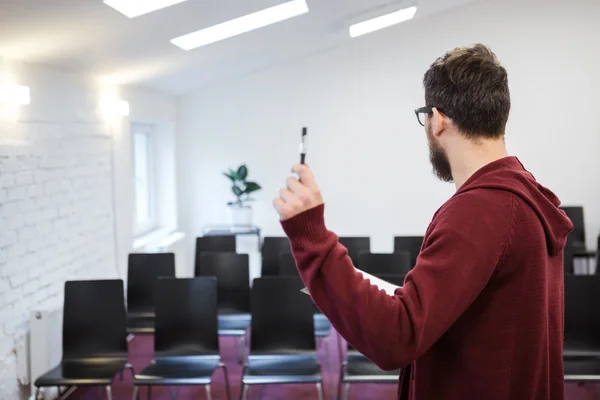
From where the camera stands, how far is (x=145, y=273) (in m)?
5.03

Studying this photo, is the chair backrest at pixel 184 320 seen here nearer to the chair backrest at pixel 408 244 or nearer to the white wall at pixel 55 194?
the white wall at pixel 55 194

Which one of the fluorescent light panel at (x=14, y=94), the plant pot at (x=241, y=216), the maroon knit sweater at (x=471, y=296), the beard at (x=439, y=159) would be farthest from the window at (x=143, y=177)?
the maroon knit sweater at (x=471, y=296)

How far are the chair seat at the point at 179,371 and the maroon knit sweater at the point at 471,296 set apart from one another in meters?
2.61

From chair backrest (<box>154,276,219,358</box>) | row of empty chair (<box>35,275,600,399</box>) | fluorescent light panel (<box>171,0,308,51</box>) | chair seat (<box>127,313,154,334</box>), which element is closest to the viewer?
row of empty chair (<box>35,275,600,399</box>)

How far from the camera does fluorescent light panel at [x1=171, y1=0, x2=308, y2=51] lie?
528 centimetres

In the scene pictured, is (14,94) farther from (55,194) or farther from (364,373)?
(364,373)

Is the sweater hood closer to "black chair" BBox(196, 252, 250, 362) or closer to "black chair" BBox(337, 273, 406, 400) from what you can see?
"black chair" BBox(337, 273, 406, 400)

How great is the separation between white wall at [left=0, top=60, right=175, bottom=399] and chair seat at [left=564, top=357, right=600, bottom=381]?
124 inches

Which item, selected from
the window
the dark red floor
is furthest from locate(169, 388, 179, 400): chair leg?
the window

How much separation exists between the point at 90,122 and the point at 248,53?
1.91m

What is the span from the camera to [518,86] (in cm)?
752

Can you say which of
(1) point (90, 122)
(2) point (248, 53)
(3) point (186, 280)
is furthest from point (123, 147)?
(3) point (186, 280)

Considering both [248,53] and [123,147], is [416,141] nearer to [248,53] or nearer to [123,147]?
[248,53]

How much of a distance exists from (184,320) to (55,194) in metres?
1.26
